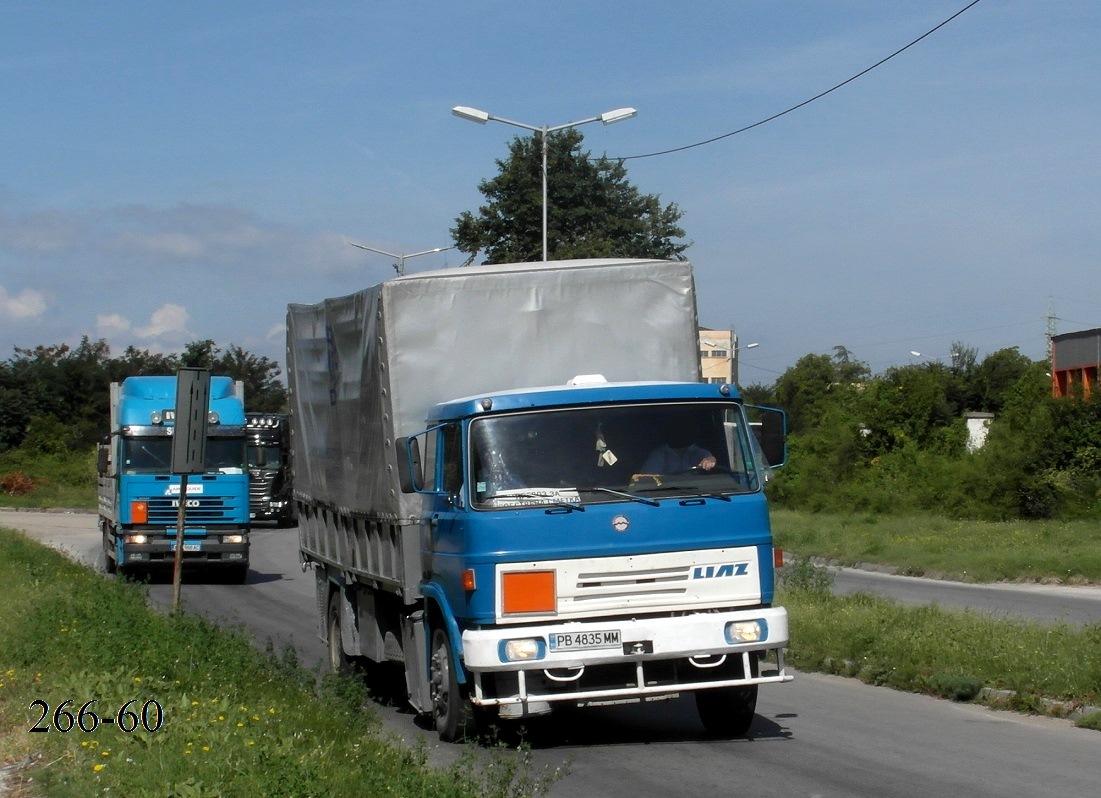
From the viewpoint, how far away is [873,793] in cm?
756

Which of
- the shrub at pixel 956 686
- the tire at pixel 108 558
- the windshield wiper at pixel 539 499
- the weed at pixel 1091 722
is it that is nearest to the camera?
the windshield wiper at pixel 539 499

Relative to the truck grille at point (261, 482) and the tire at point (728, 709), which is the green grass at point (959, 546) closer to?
the tire at point (728, 709)

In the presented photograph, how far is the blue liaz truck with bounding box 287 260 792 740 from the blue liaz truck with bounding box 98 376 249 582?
51.6 feet

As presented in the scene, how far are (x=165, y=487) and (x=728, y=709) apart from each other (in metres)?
18.1

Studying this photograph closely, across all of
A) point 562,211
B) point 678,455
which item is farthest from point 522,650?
point 562,211

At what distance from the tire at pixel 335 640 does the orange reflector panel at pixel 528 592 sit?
449 cm

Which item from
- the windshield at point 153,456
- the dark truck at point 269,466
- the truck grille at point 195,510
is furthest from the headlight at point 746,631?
the dark truck at point 269,466

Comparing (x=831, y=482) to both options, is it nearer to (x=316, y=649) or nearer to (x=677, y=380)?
(x=316, y=649)

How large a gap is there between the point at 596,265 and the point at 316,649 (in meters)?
7.51

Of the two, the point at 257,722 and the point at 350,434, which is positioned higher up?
the point at 350,434

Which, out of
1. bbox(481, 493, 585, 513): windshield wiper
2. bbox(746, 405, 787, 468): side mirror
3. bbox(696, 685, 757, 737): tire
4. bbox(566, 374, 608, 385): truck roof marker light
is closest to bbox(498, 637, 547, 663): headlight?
bbox(481, 493, 585, 513): windshield wiper

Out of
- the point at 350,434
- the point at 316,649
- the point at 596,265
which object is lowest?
the point at 316,649

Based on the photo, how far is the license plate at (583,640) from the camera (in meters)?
8.50

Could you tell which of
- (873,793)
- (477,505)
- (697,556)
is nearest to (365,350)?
(477,505)
